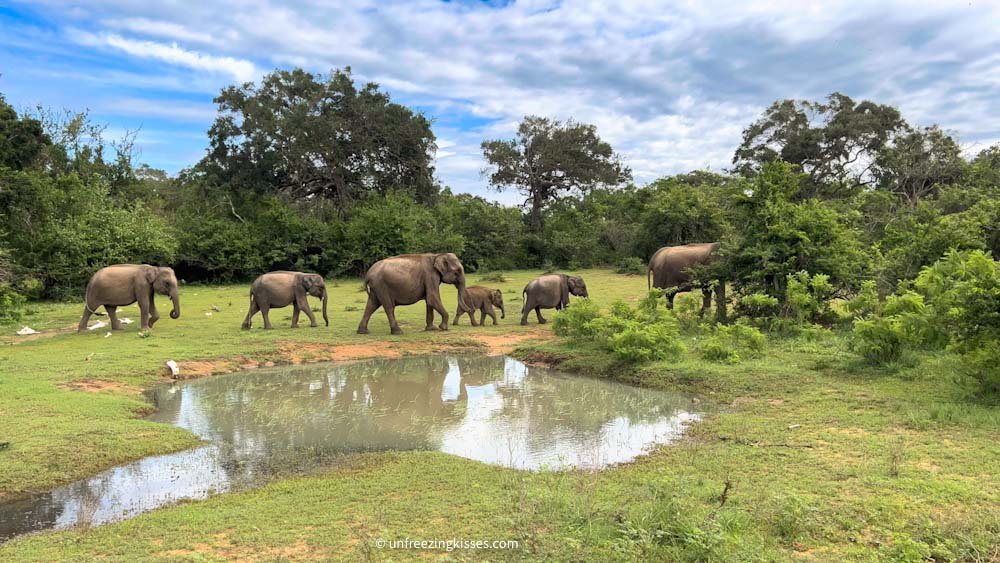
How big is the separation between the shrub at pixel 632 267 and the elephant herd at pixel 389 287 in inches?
527

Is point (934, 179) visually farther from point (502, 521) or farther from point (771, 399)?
point (502, 521)

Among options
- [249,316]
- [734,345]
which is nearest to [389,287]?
[249,316]

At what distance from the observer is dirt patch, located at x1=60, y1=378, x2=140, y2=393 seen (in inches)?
365

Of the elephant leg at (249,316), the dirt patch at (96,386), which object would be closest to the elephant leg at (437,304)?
the elephant leg at (249,316)

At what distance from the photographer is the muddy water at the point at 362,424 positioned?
19.3ft

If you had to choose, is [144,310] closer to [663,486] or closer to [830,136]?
[663,486]

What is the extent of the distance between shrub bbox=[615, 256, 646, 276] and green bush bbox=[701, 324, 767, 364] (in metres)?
18.3

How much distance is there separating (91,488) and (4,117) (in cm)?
2291

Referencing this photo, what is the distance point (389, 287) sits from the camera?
1474 centimetres

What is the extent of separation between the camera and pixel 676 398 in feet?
29.8

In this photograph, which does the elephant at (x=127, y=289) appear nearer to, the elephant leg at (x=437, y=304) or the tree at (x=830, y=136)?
the elephant leg at (x=437, y=304)

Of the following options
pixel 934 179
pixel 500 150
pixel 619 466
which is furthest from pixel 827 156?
pixel 619 466

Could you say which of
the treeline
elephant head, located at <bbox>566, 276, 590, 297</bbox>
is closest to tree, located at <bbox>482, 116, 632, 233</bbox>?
the treeline

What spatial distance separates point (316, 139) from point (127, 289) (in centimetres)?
2009
